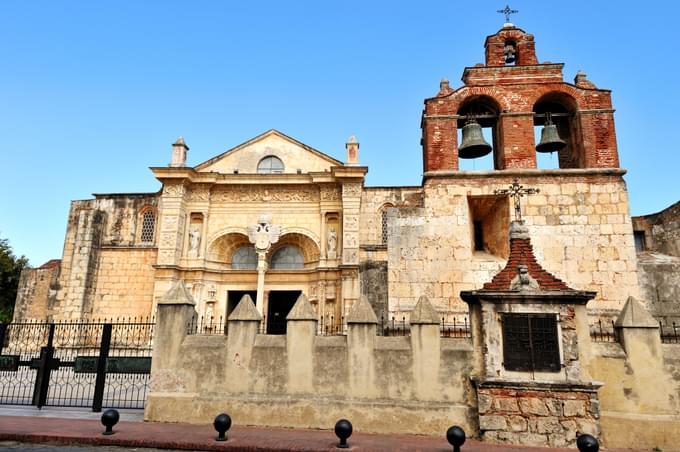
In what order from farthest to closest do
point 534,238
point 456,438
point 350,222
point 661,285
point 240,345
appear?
point 350,222 → point 534,238 → point 661,285 → point 240,345 → point 456,438

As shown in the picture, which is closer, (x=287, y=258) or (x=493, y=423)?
(x=493, y=423)

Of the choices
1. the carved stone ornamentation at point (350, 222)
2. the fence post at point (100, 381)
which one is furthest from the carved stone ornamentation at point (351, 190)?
the fence post at point (100, 381)

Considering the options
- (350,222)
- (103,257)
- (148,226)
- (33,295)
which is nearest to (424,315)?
(350,222)

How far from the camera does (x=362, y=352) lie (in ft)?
24.0

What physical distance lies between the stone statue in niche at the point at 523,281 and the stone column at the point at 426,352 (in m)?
1.40

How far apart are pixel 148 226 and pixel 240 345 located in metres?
20.8

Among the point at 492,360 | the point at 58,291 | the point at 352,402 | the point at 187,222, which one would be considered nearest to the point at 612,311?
the point at 492,360

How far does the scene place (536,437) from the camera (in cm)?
648

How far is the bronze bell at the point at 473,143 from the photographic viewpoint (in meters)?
9.44

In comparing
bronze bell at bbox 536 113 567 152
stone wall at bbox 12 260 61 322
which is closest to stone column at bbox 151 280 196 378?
bronze bell at bbox 536 113 567 152

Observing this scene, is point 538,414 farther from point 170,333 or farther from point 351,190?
point 351,190

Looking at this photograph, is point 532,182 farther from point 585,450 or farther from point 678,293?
point 585,450

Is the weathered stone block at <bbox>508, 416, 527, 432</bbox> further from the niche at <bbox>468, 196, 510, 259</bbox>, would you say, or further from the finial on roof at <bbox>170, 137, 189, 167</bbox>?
the finial on roof at <bbox>170, 137, 189, 167</bbox>

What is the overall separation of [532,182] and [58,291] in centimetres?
2529
